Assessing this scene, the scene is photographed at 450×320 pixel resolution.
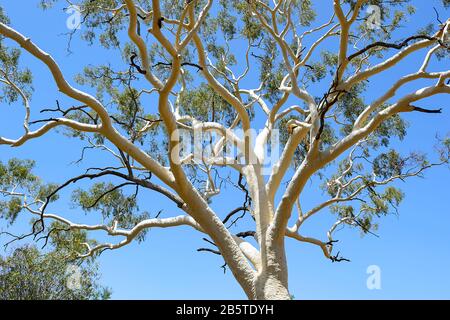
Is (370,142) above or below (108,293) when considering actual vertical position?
above

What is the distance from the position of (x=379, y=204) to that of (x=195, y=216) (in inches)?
198

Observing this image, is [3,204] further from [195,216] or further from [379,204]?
[379,204]

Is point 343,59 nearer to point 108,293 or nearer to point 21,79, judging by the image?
point 21,79

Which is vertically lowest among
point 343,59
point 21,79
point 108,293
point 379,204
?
point 108,293

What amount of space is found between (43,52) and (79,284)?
644 cm

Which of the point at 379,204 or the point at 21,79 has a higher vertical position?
the point at 21,79

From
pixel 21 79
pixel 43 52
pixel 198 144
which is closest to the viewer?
pixel 43 52

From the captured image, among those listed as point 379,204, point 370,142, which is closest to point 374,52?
point 370,142

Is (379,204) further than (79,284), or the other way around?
(79,284)

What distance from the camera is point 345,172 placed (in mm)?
8961
